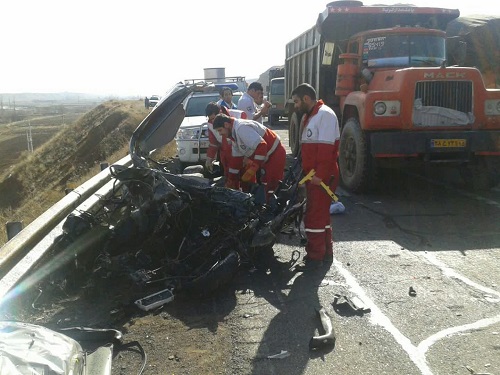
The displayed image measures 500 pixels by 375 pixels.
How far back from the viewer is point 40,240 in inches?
182

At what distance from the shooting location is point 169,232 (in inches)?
200

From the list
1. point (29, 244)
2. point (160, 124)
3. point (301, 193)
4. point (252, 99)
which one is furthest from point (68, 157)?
point (29, 244)

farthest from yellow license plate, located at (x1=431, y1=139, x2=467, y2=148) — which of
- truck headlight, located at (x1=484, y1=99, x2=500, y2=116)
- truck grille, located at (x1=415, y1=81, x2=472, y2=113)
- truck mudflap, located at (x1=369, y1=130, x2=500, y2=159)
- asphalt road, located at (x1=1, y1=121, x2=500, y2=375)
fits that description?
asphalt road, located at (x1=1, y1=121, x2=500, y2=375)

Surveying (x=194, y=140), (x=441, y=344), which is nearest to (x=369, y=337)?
(x=441, y=344)

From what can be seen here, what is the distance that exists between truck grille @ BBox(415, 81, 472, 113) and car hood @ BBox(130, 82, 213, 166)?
3.81 m

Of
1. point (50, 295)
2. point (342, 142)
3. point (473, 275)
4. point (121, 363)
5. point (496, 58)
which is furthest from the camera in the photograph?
point (496, 58)

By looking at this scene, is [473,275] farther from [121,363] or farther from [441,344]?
[121,363]

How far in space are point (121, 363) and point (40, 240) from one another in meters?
1.72

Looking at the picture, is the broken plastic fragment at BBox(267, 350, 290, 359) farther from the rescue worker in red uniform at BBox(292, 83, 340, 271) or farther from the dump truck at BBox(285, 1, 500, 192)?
the dump truck at BBox(285, 1, 500, 192)

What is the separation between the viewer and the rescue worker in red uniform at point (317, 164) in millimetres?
5129

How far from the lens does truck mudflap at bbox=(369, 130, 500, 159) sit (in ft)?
24.9

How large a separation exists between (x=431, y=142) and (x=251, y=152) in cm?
300

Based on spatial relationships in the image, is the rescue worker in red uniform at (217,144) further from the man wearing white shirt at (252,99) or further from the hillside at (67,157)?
the hillside at (67,157)

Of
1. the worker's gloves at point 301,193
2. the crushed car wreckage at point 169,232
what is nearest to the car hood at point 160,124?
the crushed car wreckage at point 169,232
